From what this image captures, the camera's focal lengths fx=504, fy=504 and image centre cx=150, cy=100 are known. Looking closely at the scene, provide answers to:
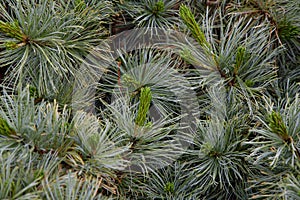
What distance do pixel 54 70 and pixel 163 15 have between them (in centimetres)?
23

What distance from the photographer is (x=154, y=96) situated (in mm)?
851

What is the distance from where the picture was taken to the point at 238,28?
0.88m

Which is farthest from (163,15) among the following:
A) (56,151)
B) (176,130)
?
(56,151)

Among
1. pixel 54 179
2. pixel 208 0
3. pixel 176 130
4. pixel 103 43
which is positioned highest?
pixel 208 0

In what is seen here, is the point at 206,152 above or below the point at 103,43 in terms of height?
below

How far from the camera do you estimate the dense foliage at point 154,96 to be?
28.9 inches

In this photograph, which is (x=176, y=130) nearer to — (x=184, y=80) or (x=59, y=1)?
(x=184, y=80)

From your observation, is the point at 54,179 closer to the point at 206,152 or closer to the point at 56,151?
the point at 56,151

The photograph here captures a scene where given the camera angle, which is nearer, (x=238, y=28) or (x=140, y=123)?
(x=140, y=123)

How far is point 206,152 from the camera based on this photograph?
82cm

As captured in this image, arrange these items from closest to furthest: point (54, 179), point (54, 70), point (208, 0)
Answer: point (54, 179), point (54, 70), point (208, 0)

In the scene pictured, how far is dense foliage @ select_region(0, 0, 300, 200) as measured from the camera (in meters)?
0.73

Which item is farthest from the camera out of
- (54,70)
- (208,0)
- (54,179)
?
(208,0)

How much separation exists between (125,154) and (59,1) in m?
0.30
